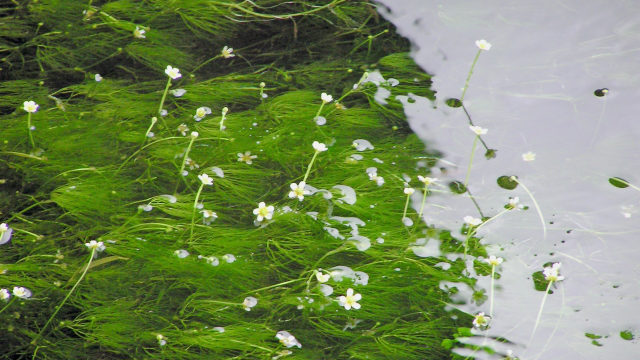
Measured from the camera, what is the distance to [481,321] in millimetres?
2156

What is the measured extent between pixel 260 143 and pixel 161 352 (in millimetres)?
1226

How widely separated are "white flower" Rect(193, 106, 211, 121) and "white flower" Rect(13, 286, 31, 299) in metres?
1.27

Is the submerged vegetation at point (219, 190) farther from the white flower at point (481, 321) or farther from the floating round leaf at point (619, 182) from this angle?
the floating round leaf at point (619, 182)

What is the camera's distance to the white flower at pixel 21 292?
236cm

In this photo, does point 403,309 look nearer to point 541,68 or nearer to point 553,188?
point 553,188

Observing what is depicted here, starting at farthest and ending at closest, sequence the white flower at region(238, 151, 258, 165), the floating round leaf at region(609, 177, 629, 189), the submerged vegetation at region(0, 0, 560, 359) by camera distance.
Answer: the white flower at region(238, 151, 258, 165) → the floating round leaf at region(609, 177, 629, 189) → the submerged vegetation at region(0, 0, 560, 359)

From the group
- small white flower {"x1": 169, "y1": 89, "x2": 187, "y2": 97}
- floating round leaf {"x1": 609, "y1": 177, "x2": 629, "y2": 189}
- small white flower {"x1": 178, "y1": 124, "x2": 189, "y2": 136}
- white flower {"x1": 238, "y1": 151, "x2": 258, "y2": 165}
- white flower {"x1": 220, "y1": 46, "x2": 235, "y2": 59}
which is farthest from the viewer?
white flower {"x1": 220, "y1": 46, "x2": 235, "y2": 59}

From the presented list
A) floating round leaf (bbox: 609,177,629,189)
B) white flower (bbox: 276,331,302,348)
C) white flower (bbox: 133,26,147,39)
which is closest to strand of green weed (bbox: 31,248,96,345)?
white flower (bbox: 276,331,302,348)

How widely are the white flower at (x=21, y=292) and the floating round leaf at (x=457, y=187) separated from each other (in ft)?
7.05

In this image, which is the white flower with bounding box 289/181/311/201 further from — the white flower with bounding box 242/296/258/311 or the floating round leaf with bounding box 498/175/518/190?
the floating round leaf with bounding box 498/175/518/190

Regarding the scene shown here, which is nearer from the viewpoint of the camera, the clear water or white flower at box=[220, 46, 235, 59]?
the clear water

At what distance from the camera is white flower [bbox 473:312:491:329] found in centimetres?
216

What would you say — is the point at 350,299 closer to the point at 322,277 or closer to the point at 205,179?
the point at 322,277

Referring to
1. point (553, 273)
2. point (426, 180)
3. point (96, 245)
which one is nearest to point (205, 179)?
point (96, 245)
